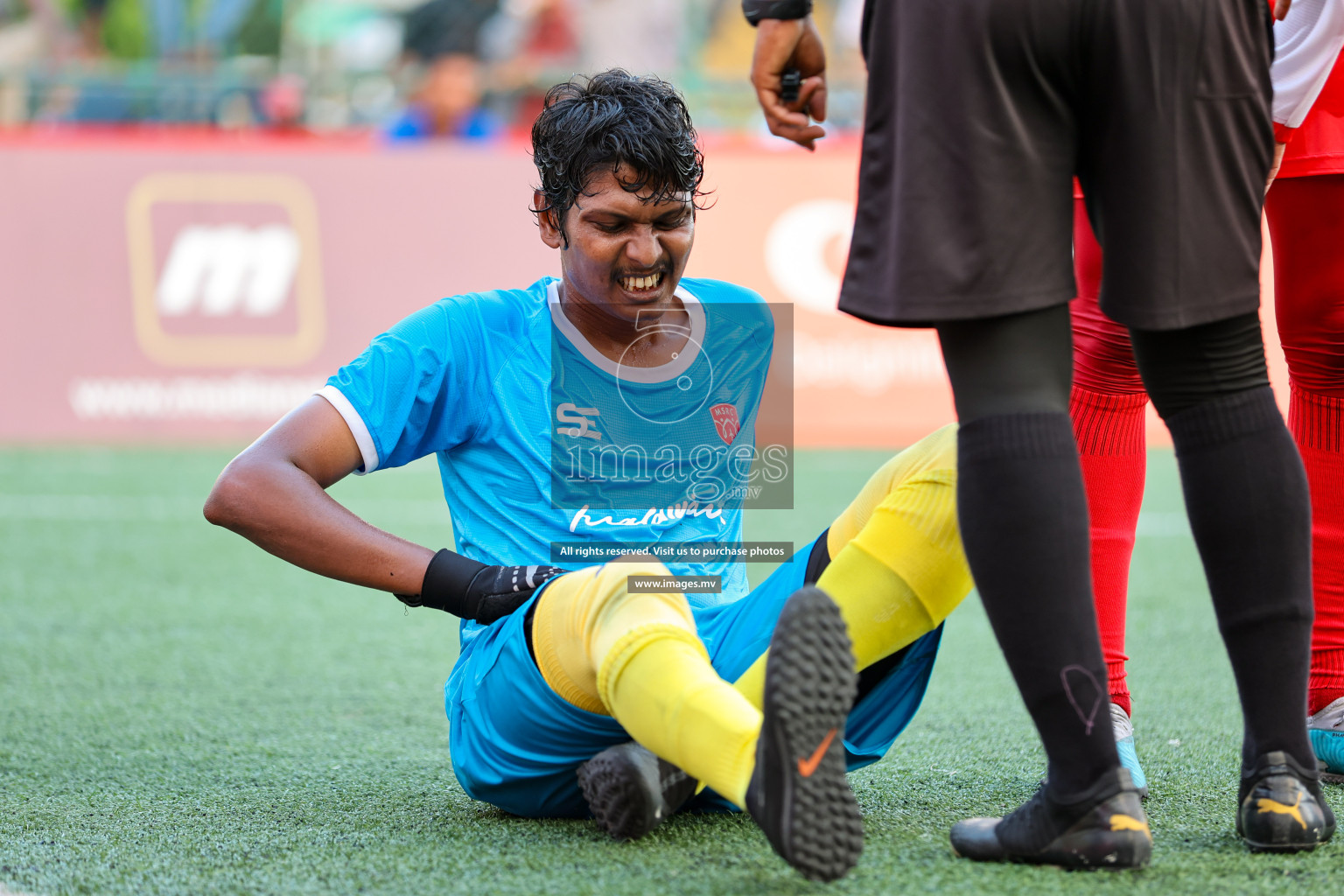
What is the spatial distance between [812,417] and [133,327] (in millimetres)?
3530

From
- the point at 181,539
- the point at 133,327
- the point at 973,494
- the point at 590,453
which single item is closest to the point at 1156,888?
the point at 973,494

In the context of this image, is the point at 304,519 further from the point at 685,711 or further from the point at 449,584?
the point at 685,711

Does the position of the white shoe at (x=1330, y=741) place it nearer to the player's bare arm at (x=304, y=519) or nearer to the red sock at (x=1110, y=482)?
the red sock at (x=1110, y=482)

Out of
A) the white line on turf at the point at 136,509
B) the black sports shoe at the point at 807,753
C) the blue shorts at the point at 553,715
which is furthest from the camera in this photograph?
the white line on turf at the point at 136,509

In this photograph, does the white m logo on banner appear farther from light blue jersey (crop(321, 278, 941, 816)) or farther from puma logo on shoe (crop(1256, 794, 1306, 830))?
puma logo on shoe (crop(1256, 794, 1306, 830))

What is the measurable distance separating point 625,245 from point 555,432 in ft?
0.89

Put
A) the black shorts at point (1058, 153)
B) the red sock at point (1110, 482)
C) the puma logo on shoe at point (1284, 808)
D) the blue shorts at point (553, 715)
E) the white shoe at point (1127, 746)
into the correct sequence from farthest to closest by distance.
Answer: the red sock at point (1110, 482) → the white shoe at point (1127, 746) → the blue shorts at point (553, 715) → the puma logo on shoe at point (1284, 808) → the black shorts at point (1058, 153)

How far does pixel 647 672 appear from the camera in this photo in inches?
56.1

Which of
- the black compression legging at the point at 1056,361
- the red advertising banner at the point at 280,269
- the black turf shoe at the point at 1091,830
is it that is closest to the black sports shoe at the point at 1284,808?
the black turf shoe at the point at 1091,830

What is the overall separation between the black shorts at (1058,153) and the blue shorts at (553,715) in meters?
0.49

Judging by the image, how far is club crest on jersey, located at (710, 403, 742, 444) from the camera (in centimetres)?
190

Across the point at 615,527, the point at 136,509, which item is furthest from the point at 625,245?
the point at 136,509

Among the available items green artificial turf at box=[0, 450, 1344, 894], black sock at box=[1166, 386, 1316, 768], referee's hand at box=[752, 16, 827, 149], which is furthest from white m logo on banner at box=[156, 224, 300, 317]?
black sock at box=[1166, 386, 1316, 768]

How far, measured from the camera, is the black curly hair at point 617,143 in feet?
6.19
